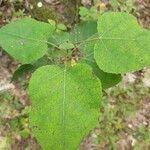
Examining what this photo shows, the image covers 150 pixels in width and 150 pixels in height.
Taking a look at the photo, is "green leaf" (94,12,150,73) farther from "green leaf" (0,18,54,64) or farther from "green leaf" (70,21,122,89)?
"green leaf" (0,18,54,64)

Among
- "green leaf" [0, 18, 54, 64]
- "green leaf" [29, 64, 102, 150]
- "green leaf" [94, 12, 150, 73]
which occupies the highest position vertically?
"green leaf" [94, 12, 150, 73]

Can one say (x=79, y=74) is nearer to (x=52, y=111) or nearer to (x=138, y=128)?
(x=52, y=111)

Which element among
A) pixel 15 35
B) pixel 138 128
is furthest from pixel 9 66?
pixel 15 35

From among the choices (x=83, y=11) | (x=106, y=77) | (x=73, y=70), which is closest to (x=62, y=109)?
(x=73, y=70)

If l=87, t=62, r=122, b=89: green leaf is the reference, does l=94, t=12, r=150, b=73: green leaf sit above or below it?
above

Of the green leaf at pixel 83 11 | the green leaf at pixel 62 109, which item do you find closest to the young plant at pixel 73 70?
the green leaf at pixel 62 109

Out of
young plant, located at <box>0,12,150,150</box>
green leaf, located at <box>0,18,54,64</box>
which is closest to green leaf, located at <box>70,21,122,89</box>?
young plant, located at <box>0,12,150,150</box>

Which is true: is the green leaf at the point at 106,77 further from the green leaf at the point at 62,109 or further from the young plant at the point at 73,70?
the green leaf at the point at 62,109
